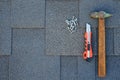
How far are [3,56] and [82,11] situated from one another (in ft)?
1.97

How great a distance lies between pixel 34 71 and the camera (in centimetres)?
230

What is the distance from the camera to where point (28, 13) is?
2307mm

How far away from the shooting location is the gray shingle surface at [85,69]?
7.54ft

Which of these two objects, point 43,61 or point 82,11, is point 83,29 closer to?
point 82,11

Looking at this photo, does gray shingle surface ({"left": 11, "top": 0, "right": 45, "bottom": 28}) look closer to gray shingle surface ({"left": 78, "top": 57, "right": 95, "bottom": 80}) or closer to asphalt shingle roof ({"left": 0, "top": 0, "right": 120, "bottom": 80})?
asphalt shingle roof ({"left": 0, "top": 0, "right": 120, "bottom": 80})

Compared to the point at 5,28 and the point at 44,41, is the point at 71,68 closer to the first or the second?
the point at 44,41

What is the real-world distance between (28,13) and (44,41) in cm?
21

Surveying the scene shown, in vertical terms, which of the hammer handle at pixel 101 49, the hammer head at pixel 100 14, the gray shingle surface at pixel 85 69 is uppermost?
the hammer head at pixel 100 14

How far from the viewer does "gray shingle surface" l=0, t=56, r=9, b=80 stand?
2.30m

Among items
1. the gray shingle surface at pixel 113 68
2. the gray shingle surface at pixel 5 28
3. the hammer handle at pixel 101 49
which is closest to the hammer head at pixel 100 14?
the hammer handle at pixel 101 49

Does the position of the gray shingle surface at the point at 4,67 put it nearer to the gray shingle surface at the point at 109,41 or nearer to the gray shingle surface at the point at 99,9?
the gray shingle surface at the point at 99,9

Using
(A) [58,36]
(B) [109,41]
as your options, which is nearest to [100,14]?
(B) [109,41]

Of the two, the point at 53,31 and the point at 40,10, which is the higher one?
the point at 40,10

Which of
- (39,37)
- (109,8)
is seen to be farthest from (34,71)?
(109,8)
